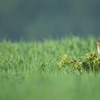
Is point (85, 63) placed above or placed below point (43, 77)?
above

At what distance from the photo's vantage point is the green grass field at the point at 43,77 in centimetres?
631

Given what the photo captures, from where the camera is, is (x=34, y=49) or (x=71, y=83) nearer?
(x=71, y=83)

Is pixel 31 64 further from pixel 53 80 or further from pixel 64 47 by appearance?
pixel 64 47

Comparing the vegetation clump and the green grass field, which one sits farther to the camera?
the vegetation clump

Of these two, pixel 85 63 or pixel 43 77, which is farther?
pixel 85 63

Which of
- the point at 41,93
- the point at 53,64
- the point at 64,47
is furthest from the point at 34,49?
the point at 41,93

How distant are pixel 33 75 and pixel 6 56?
1662 millimetres

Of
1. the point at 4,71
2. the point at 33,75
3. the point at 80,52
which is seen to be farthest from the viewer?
the point at 80,52

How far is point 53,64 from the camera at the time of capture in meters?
8.12

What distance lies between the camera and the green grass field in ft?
20.7

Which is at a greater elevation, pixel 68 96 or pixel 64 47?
pixel 64 47

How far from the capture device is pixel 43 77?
7.20m

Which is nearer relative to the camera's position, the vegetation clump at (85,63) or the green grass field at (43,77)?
the green grass field at (43,77)

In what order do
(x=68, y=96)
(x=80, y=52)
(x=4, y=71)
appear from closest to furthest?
(x=68, y=96)
(x=4, y=71)
(x=80, y=52)
